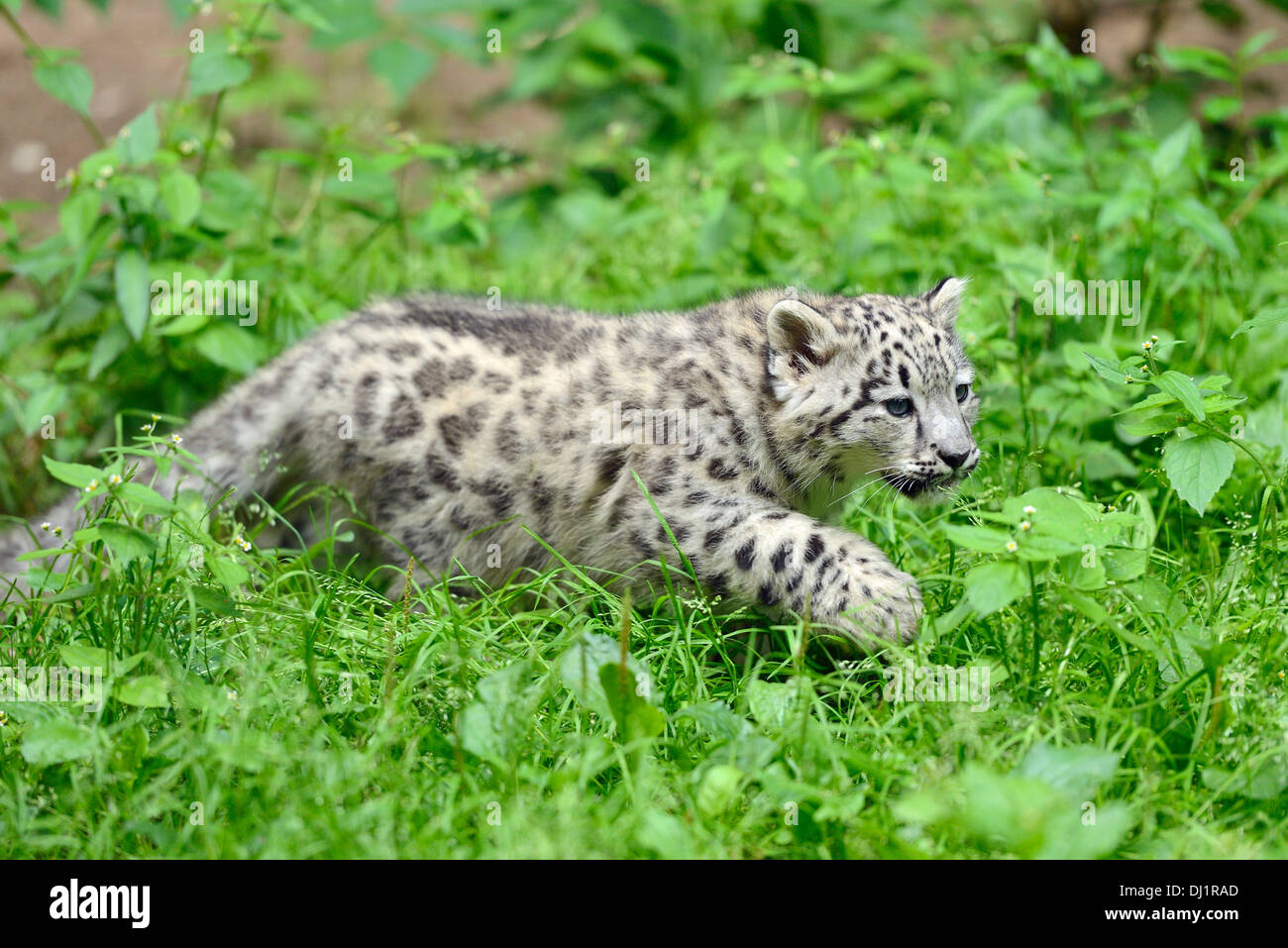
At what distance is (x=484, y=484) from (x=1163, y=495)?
3.08 m

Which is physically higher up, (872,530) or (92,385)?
(92,385)

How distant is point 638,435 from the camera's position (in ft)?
17.2

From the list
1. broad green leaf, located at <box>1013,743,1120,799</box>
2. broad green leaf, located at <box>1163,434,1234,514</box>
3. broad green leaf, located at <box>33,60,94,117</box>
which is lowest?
broad green leaf, located at <box>1013,743,1120,799</box>

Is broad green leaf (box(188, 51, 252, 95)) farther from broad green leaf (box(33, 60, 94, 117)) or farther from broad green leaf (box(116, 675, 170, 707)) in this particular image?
broad green leaf (box(116, 675, 170, 707))

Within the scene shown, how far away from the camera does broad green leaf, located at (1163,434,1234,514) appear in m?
4.54

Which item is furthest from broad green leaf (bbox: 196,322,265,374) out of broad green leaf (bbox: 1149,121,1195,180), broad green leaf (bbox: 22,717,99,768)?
broad green leaf (bbox: 1149,121,1195,180)

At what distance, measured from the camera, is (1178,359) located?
650 cm

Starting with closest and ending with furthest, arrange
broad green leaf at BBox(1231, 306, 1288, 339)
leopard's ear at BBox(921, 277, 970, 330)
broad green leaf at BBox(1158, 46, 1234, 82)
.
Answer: broad green leaf at BBox(1231, 306, 1288, 339)
leopard's ear at BBox(921, 277, 970, 330)
broad green leaf at BBox(1158, 46, 1234, 82)

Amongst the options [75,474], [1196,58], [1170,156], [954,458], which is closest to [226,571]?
[75,474]

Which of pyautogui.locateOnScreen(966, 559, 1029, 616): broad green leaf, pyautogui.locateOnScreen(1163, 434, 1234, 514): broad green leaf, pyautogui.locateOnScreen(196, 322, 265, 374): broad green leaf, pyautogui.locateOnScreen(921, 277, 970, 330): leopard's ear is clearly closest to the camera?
pyautogui.locateOnScreen(966, 559, 1029, 616): broad green leaf

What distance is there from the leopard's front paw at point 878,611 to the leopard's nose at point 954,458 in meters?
0.64

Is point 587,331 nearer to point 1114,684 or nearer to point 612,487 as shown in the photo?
point 612,487

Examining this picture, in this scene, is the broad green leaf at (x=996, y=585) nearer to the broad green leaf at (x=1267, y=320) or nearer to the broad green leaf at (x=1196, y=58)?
the broad green leaf at (x=1267, y=320)
